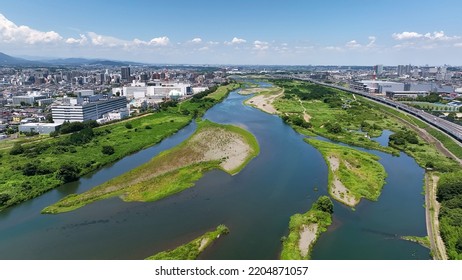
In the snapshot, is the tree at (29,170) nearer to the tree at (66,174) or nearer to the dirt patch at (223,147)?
the tree at (66,174)

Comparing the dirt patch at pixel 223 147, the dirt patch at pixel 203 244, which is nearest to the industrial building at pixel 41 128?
the dirt patch at pixel 223 147

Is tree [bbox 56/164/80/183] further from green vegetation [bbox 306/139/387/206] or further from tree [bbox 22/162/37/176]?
green vegetation [bbox 306/139/387/206]

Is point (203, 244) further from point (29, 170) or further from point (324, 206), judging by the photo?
point (29, 170)

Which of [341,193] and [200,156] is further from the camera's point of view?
[200,156]

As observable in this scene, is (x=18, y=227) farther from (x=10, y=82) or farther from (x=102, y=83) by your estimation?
(x=10, y=82)

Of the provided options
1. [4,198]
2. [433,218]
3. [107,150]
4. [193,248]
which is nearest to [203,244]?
[193,248]

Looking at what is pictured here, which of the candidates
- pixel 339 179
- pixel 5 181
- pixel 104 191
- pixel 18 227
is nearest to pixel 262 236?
pixel 339 179

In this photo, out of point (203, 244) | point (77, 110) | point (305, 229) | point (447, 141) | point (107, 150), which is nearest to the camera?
point (203, 244)
